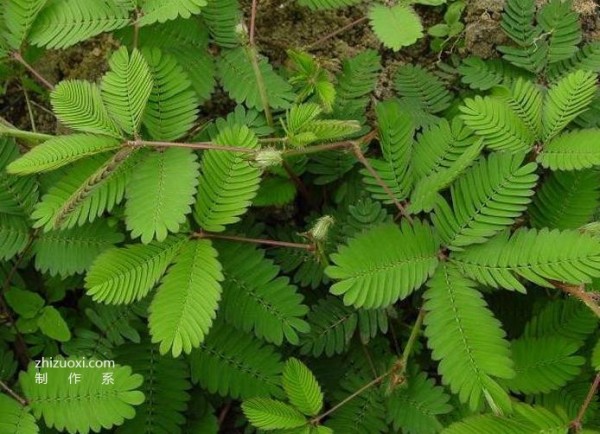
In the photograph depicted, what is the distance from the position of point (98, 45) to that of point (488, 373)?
178cm

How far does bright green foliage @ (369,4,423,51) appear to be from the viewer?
2080 mm

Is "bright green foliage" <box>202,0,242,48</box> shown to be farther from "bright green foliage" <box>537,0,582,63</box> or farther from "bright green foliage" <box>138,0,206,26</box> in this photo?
"bright green foliage" <box>537,0,582,63</box>

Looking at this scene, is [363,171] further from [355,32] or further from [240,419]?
[240,419]

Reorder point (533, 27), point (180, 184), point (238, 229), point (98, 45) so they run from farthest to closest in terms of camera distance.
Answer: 1. point (98, 45)
2. point (533, 27)
3. point (238, 229)
4. point (180, 184)

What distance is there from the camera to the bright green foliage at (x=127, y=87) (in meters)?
1.93

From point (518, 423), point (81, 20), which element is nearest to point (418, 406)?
point (518, 423)

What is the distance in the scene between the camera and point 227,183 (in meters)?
1.88

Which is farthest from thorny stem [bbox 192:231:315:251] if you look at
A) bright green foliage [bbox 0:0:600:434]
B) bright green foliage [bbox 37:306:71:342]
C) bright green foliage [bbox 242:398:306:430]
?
bright green foliage [bbox 37:306:71:342]

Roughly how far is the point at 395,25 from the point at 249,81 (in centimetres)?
Result: 50

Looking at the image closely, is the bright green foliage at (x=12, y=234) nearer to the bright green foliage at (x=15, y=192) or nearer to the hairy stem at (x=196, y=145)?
the bright green foliage at (x=15, y=192)

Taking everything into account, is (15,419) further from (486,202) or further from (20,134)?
(486,202)

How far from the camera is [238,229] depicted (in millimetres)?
2205

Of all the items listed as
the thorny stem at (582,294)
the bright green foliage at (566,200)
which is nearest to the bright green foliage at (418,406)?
the thorny stem at (582,294)

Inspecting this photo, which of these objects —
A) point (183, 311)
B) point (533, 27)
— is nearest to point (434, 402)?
point (183, 311)
